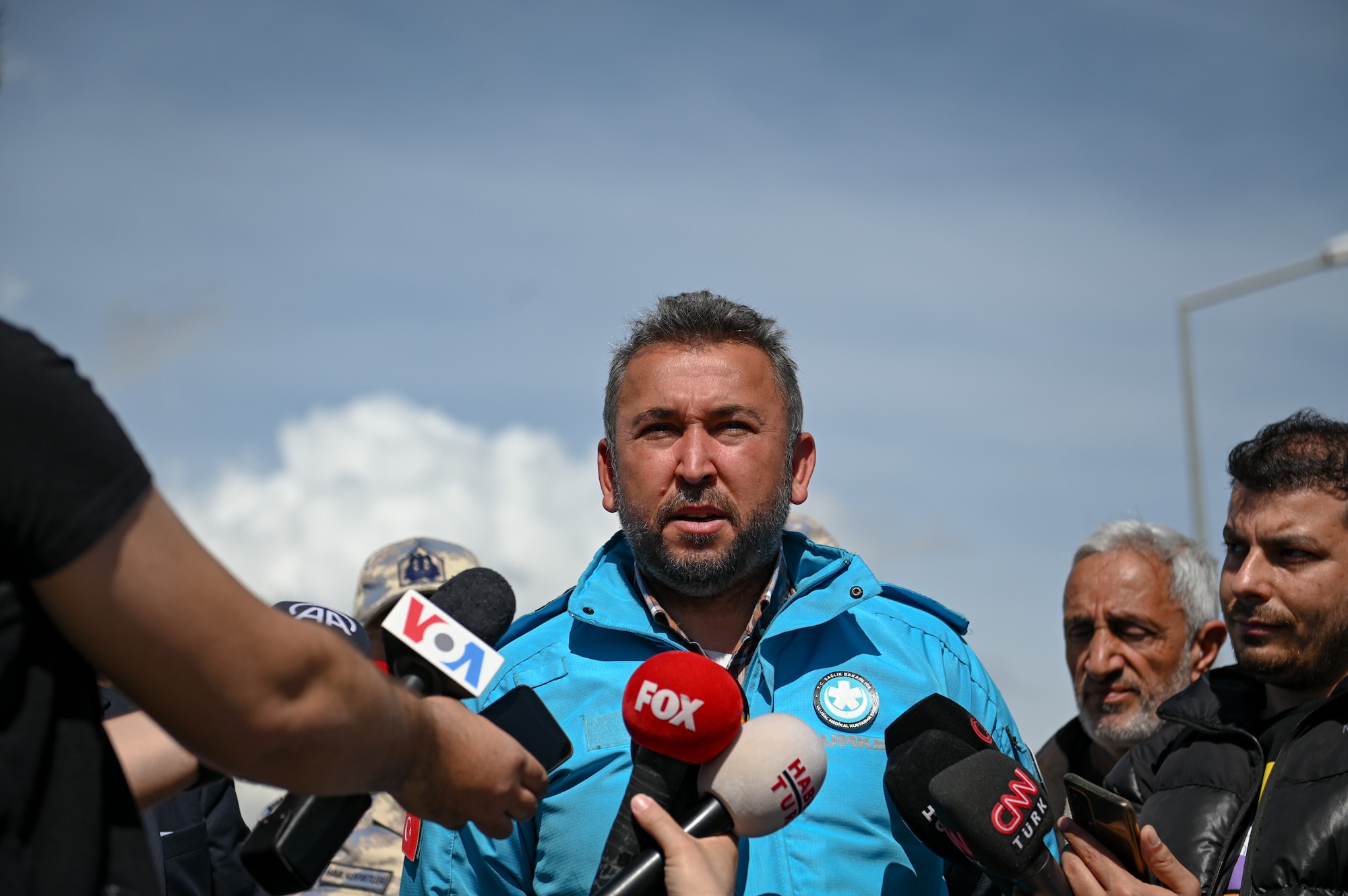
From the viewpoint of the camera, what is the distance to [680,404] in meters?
3.80

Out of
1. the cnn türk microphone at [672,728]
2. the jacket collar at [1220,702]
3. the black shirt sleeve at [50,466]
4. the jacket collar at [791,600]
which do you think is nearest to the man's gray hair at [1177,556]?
the jacket collar at [1220,702]

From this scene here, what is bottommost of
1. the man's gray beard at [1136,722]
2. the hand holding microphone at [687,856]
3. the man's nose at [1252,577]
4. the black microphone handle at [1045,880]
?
the man's gray beard at [1136,722]

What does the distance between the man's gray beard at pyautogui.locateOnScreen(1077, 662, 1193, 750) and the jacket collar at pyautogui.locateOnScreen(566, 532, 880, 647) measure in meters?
2.40

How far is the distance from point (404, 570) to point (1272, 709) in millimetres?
3645

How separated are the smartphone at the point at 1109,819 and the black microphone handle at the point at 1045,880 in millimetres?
154

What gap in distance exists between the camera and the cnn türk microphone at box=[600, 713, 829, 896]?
7.95 ft

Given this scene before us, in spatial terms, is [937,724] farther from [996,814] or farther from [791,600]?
[791,600]

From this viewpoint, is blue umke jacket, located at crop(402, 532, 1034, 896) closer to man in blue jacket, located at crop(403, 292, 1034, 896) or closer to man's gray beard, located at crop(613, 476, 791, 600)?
man in blue jacket, located at crop(403, 292, 1034, 896)

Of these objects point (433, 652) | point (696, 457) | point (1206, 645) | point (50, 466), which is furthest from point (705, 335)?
point (1206, 645)

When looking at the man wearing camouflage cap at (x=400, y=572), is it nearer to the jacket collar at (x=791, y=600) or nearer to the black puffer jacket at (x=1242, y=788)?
the jacket collar at (x=791, y=600)

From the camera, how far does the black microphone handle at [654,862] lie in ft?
7.38

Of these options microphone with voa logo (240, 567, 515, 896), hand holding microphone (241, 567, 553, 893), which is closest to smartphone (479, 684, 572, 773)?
hand holding microphone (241, 567, 553, 893)

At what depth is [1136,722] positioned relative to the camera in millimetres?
5434

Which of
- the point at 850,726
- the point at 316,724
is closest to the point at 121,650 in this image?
the point at 316,724
